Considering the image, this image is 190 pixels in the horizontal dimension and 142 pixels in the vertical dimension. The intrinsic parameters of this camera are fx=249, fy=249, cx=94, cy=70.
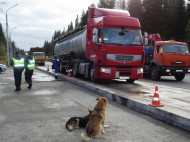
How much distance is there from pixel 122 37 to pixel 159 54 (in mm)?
4667

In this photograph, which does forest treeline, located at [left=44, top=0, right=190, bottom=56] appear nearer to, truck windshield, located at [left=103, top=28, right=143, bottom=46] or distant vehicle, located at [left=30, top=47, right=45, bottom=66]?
distant vehicle, located at [left=30, top=47, right=45, bottom=66]

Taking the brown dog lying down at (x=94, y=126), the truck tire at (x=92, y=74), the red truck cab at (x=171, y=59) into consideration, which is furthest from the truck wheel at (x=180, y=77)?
the brown dog lying down at (x=94, y=126)

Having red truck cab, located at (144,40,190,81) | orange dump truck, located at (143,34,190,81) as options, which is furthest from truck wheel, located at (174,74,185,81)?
red truck cab, located at (144,40,190,81)

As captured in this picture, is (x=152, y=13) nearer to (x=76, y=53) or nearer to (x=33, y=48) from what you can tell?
(x=33, y=48)

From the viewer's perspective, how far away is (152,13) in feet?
189

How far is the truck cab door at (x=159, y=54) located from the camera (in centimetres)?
1522

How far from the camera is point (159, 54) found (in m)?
15.5

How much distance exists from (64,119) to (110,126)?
3.89 ft

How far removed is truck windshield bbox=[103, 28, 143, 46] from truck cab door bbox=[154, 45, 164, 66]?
12.3 feet

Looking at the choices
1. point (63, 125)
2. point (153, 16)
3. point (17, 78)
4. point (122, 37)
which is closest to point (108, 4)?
point (153, 16)

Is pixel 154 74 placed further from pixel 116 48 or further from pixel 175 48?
pixel 116 48

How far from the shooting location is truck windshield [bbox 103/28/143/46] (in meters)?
11.6

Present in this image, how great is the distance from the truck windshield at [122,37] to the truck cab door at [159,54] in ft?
12.3

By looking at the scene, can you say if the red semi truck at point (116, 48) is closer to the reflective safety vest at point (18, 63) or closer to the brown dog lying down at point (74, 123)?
the reflective safety vest at point (18, 63)
